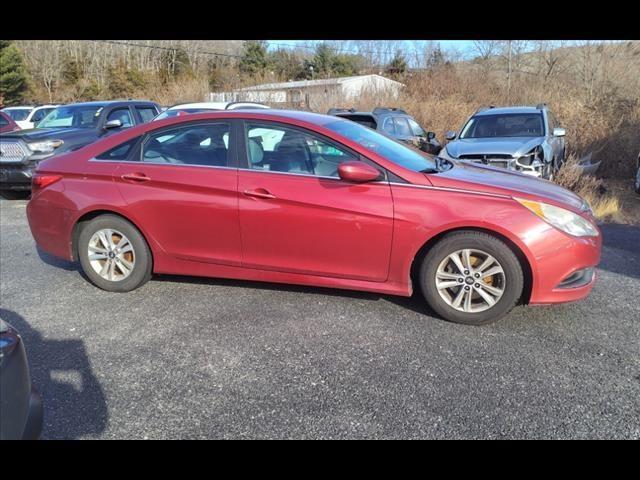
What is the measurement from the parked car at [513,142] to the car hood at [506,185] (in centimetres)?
331

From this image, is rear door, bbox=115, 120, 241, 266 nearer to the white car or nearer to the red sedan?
the red sedan

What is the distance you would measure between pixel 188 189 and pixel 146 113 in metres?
7.41

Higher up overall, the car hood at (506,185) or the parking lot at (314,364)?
the car hood at (506,185)

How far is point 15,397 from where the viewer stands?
1.82 metres

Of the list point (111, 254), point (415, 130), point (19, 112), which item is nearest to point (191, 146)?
point (111, 254)

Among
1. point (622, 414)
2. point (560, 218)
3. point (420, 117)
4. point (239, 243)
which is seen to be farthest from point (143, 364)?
point (420, 117)

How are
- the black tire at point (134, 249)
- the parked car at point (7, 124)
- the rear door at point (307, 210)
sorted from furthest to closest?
1. the parked car at point (7, 124)
2. the black tire at point (134, 249)
3. the rear door at point (307, 210)

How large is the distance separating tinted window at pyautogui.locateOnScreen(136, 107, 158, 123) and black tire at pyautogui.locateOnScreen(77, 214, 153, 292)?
6453 mm

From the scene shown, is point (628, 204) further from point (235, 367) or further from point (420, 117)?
point (420, 117)

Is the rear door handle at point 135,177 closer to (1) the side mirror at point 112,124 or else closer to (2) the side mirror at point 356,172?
(2) the side mirror at point 356,172

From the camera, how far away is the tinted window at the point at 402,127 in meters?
10.9

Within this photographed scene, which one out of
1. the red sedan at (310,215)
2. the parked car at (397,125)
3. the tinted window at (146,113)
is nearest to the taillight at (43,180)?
the red sedan at (310,215)

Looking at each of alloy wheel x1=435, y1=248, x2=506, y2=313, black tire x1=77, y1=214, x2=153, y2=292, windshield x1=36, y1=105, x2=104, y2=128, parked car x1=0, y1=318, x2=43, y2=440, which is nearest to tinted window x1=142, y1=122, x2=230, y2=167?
black tire x1=77, y1=214, x2=153, y2=292

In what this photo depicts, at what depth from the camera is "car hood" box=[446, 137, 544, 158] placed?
7.68 metres
